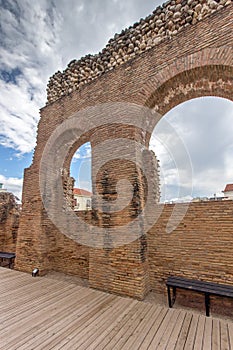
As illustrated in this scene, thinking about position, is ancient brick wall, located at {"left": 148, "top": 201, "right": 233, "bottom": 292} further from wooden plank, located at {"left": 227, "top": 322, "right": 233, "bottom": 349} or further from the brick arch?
the brick arch

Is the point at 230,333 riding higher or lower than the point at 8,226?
lower

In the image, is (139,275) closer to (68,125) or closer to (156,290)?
(156,290)

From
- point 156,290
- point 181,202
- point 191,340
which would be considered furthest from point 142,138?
point 191,340

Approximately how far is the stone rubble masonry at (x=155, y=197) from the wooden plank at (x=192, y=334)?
654mm

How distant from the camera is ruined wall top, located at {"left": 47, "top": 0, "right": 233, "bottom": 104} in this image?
124 inches

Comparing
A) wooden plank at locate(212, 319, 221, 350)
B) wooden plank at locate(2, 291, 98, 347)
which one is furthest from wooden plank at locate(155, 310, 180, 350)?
wooden plank at locate(2, 291, 98, 347)

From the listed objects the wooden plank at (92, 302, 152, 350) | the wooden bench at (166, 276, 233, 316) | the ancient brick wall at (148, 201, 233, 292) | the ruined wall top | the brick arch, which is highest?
the ruined wall top

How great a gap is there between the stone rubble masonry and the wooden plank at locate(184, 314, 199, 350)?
65 centimetres

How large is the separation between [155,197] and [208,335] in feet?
7.04

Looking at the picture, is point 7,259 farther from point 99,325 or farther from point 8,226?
point 99,325

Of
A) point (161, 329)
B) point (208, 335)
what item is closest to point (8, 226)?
point (161, 329)

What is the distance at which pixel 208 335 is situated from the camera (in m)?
1.95

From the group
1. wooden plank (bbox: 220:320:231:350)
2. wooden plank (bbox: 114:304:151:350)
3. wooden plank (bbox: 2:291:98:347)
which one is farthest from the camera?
wooden plank (bbox: 2:291:98:347)

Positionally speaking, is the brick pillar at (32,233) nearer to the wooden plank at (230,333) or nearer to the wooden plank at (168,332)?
the wooden plank at (168,332)
